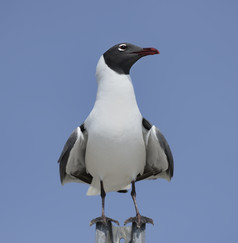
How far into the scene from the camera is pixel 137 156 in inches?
257

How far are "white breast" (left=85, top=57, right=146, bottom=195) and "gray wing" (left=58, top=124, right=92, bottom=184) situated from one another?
206mm

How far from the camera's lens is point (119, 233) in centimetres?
619

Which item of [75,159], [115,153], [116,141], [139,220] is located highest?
[116,141]

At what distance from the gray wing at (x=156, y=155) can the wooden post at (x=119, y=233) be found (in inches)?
49.7

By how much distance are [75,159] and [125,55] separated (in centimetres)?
194

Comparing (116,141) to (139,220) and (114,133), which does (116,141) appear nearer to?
(114,133)

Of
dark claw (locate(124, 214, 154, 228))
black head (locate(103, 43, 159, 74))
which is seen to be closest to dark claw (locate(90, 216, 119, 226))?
dark claw (locate(124, 214, 154, 228))

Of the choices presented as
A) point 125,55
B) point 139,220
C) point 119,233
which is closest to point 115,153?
point 139,220

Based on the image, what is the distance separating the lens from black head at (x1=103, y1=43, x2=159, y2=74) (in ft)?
22.2

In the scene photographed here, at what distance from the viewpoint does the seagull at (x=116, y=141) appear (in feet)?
20.7

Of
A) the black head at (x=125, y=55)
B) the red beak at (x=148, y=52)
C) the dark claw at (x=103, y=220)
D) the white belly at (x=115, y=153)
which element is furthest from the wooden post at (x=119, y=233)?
the red beak at (x=148, y=52)

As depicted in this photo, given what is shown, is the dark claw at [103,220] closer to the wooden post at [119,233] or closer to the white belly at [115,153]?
the wooden post at [119,233]

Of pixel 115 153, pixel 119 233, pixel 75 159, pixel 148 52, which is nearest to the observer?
pixel 119 233

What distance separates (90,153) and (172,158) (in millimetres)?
1451
